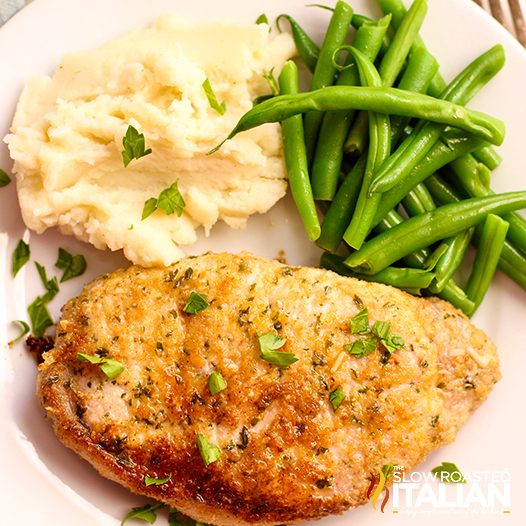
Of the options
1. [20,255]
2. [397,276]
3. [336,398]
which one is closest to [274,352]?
[336,398]

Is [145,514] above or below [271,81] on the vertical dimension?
below

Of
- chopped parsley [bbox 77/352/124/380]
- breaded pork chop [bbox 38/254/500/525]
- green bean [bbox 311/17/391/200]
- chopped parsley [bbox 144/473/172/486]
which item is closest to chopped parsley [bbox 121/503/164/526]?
breaded pork chop [bbox 38/254/500/525]

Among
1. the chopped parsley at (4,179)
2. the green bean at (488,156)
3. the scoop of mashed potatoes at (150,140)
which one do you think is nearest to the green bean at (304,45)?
the scoop of mashed potatoes at (150,140)

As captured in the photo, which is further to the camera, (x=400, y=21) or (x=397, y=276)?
(x=400, y=21)

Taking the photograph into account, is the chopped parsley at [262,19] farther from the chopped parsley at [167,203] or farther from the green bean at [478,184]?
the green bean at [478,184]

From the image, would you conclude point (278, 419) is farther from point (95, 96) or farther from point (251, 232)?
point (95, 96)

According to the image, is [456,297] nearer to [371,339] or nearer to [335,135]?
[371,339]
